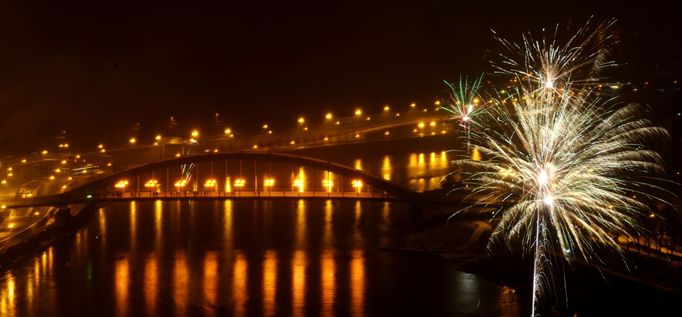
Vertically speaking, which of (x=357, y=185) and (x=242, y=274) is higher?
(x=357, y=185)

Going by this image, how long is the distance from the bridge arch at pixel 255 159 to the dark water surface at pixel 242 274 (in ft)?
2.55

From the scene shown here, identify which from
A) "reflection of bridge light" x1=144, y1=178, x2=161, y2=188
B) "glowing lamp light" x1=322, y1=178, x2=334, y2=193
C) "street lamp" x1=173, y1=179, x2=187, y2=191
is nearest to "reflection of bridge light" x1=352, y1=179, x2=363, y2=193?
"glowing lamp light" x1=322, y1=178, x2=334, y2=193

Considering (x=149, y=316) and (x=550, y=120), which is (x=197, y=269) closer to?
(x=149, y=316)

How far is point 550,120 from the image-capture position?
32.5ft

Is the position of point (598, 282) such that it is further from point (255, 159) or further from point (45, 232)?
point (45, 232)

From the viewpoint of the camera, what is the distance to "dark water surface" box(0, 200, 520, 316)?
1020cm

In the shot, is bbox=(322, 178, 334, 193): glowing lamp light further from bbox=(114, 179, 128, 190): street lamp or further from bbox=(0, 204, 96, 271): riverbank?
bbox=(0, 204, 96, 271): riverbank

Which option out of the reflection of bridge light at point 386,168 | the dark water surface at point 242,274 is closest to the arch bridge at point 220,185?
the dark water surface at point 242,274

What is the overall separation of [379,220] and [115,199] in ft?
19.4

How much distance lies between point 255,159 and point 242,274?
578 cm

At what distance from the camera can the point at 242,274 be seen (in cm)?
1188

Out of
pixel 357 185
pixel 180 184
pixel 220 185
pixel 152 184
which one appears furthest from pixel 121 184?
pixel 357 185

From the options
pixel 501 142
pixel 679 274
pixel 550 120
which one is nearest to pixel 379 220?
pixel 501 142

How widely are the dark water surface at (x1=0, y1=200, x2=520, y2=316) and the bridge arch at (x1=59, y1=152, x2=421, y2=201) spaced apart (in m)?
0.78
